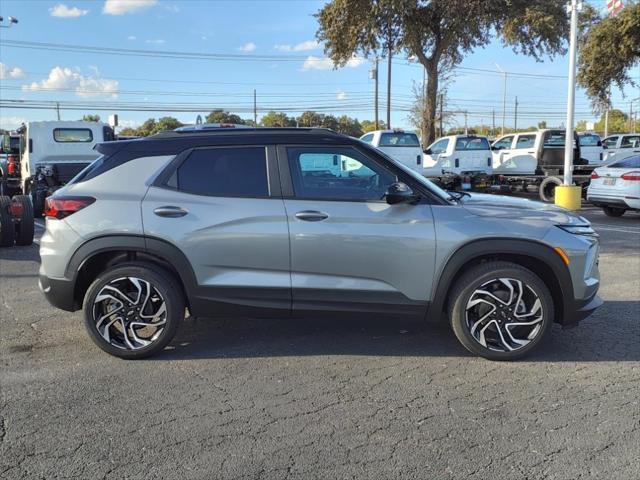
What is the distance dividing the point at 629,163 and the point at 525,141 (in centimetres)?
636

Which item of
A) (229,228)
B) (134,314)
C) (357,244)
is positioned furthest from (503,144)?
(134,314)

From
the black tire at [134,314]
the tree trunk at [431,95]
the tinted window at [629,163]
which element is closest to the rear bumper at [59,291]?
the black tire at [134,314]

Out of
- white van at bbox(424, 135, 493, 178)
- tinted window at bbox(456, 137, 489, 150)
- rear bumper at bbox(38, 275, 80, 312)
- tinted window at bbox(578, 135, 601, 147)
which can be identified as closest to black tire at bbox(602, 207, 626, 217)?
white van at bbox(424, 135, 493, 178)

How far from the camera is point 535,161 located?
60.8 feet

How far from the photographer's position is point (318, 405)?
3.77 meters

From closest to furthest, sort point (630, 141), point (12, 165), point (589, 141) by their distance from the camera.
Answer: point (12, 165), point (589, 141), point (630, 141)

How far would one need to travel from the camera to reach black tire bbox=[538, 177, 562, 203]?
1698cm

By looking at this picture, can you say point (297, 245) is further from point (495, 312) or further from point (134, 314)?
point (495, 312)

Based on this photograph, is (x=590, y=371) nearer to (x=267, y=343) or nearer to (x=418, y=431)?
(x=418, y=431)

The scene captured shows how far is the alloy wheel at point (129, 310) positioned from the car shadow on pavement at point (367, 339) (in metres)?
0.31

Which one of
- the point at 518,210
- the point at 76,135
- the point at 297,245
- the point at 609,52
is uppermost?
the point at 609,52

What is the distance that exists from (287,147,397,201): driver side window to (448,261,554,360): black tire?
967 mm

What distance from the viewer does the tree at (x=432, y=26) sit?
26828 millimetres

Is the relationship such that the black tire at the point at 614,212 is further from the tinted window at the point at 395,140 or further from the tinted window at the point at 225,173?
the tinted window at the point at 225,173
